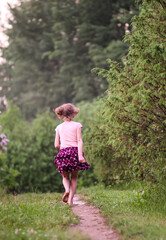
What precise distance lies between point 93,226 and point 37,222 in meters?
0.79

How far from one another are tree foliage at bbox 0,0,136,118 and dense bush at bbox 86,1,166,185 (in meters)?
14.5

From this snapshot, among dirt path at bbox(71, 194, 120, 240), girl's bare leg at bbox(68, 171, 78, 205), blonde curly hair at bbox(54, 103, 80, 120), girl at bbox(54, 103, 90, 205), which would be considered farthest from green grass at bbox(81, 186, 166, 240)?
blonde curly hair at bbox(54, 103, 80, 120)

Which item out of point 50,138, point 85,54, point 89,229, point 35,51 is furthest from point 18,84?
point 89,229

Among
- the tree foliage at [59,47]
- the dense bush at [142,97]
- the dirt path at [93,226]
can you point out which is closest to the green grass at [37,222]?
the dirt path at [93,226]

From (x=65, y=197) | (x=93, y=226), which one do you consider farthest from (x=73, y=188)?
(x=93, y=226)

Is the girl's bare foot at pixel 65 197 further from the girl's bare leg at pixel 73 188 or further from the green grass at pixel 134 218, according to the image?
the green grass at pixel 134 218

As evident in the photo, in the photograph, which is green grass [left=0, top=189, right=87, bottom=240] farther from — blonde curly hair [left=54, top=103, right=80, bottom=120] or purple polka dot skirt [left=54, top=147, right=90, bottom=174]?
blonde curly hair [left=54, top=103, right=80, bottom=120]

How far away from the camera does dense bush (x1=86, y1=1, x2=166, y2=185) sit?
5152mm

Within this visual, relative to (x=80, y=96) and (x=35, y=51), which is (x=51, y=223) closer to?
(x=80, y=96)

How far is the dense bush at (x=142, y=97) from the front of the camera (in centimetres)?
515

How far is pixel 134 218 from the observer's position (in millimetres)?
4734

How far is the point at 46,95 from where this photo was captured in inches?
1117

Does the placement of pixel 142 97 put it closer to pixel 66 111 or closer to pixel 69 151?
pixel 66 111

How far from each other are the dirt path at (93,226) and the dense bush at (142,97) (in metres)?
1.15
